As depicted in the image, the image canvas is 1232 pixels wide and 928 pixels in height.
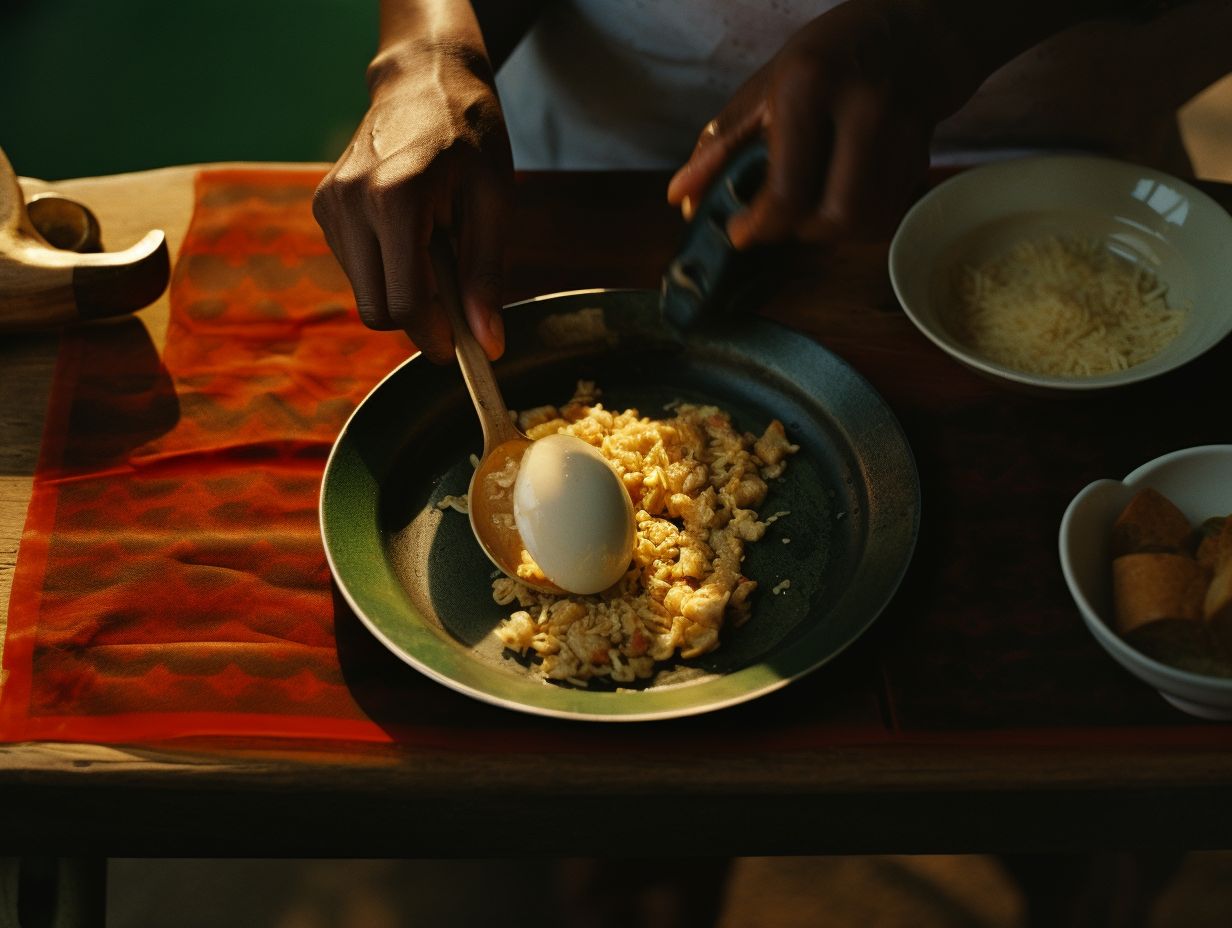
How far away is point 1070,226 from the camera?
134 centimetres

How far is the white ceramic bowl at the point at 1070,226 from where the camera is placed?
1.21 metres

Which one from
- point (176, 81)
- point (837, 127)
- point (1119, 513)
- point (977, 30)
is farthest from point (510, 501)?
point (176, 81)

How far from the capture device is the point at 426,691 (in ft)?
3.18

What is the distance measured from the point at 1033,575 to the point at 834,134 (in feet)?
1.59

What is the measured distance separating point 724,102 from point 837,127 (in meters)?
0.62

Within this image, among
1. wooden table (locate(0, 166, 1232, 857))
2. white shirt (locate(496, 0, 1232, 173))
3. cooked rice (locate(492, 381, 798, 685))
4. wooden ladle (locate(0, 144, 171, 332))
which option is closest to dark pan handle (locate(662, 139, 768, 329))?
cooked rice (locate(492, 381, 798, 685))

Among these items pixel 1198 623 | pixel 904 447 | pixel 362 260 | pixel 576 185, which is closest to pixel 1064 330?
pixel 904 447

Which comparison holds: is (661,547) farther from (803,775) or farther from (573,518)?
(803,775)

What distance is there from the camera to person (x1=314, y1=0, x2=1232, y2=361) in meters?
1.03

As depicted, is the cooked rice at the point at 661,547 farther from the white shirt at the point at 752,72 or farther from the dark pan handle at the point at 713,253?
the white shirt at the point at 752,72

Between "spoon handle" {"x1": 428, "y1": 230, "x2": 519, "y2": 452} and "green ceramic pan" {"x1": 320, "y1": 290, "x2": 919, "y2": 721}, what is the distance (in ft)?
0.23

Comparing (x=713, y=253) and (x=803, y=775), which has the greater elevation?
(x=713, y=253)

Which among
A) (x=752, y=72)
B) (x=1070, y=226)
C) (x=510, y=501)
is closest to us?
(x=510, y=501)

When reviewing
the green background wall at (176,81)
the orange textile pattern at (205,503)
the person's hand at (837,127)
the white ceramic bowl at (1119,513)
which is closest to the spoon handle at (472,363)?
the orange textile pattern at (205,503)
